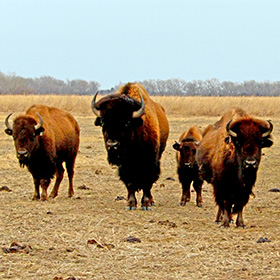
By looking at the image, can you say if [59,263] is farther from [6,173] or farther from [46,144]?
[6,173]

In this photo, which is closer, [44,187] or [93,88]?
[44,187]

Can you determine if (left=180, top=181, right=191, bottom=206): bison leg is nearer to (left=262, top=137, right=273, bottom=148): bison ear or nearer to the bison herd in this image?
the bison herd

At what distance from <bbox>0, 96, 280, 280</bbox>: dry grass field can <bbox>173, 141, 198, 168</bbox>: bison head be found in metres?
0.74

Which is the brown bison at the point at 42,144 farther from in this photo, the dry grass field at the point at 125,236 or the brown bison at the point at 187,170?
the brown bison at the point at 187,170

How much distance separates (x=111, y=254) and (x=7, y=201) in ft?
14.4

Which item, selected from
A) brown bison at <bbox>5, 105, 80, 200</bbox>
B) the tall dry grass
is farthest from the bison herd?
the tall dry grass

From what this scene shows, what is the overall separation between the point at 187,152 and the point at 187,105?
3315 centimetres

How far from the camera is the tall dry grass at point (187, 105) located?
142 ft

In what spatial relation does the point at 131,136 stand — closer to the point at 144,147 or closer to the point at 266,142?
the point at 144,147

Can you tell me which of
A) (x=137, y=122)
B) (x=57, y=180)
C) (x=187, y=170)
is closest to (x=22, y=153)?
(x=57, y=180)

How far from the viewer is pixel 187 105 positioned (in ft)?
147

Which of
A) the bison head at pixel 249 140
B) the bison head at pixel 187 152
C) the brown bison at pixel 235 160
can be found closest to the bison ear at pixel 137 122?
the brown bison at pixel 235 160

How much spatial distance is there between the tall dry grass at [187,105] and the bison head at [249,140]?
112 ft

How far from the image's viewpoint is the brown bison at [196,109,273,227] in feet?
26.9
